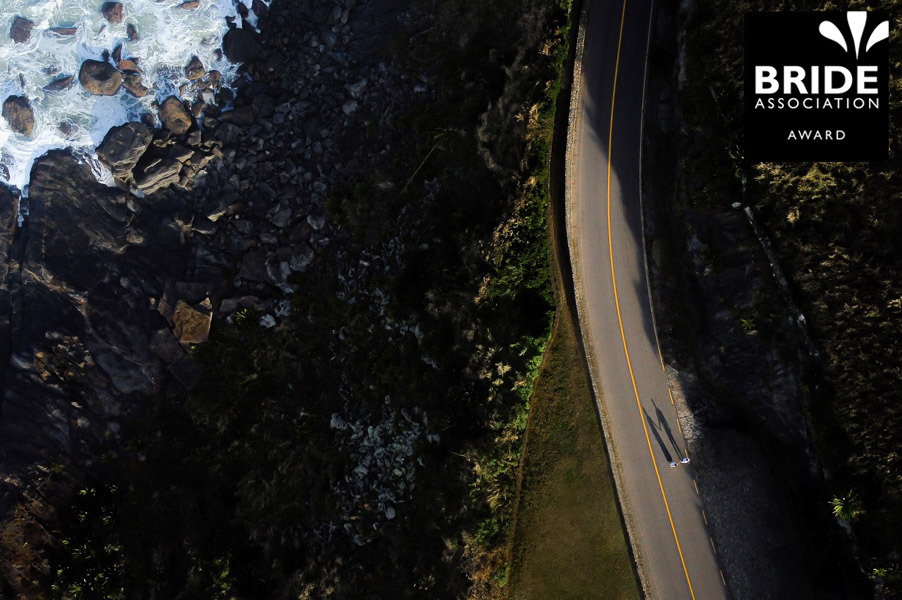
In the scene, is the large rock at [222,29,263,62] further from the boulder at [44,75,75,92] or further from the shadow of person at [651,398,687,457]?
the shadow of person at [651,398,687,457]

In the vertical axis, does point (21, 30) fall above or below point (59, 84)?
above

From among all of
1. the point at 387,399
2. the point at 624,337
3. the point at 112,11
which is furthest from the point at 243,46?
the point at 624,337

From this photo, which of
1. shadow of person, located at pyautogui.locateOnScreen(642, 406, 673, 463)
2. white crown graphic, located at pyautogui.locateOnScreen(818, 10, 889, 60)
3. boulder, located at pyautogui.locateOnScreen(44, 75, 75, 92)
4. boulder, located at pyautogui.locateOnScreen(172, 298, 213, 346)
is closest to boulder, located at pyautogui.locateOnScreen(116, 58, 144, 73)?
boulder, located at pyautogui.locateOnScreen(44, 75, 75, 92)

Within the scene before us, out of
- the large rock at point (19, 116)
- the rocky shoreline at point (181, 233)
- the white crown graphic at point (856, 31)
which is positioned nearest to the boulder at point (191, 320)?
the rocky shoreline at point (181, 233)

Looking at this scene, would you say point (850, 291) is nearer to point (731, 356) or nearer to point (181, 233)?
point (731, 356)

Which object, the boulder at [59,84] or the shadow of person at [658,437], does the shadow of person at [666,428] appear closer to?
the shadow of person at [658,437]
